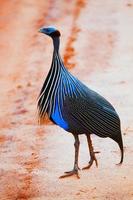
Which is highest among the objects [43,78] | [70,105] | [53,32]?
[53,32]

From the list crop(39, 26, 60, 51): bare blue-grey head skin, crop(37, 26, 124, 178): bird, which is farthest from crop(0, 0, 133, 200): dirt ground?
crop(39, 26, 60, 51): bare blue-grey head skin

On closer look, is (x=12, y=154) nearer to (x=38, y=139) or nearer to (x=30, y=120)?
(x=38, y=139)

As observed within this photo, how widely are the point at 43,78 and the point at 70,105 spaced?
225 inches

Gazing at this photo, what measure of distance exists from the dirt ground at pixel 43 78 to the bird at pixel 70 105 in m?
0.76

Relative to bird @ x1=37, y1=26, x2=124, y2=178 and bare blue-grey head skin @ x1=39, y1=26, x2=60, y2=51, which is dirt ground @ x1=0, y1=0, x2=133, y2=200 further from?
bare blue-grey head skin @ x1=39, y1=26, x2=60, y2=51

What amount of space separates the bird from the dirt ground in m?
0.76

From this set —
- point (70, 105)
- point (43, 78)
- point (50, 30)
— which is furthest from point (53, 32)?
point (43, 78)

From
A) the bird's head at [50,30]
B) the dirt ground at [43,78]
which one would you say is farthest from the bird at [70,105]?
the dirt ground at [43,78]

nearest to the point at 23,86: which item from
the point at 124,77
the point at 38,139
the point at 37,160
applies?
the point at 124,77

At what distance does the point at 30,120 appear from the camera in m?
10.0

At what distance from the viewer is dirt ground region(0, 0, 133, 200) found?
7.28m

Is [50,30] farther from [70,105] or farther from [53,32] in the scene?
[70,105]

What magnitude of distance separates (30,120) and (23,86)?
1.92m

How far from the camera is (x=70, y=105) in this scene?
21.5 feet
